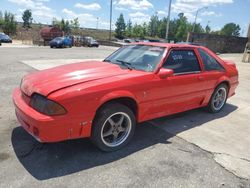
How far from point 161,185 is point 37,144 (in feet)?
6.14

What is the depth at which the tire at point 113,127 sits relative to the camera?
11.1 ft

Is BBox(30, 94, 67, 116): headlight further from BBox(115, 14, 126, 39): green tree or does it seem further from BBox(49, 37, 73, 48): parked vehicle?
BBox(115, 14, 126, 39): green tree

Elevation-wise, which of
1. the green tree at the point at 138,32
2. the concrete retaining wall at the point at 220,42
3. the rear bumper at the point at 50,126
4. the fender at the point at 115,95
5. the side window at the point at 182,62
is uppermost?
the side window at the point at 182,62

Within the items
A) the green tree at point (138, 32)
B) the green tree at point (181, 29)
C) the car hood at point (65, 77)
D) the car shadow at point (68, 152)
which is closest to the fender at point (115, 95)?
the car hood at point (65, 77)

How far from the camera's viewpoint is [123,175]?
3.06m

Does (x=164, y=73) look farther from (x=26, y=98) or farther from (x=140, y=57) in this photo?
(x=26, y=98)

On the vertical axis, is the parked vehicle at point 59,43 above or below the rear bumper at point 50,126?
below

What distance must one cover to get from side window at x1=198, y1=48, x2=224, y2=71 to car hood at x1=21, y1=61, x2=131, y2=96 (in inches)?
75.5

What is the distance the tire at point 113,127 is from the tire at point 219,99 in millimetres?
2379

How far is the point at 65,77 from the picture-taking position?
3.50 metres

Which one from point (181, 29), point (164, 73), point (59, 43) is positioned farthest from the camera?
point (181, 29)

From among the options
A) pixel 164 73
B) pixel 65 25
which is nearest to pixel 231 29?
pixel 65 25

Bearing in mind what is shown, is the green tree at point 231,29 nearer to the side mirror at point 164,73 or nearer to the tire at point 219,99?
the tire at point 219,99

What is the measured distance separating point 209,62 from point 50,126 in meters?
3.57
